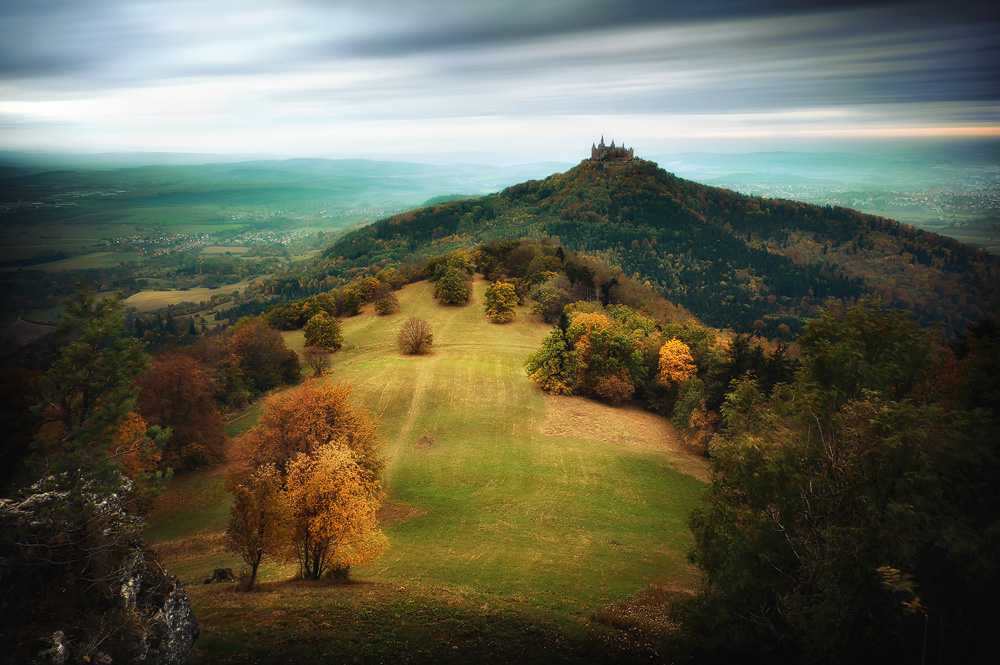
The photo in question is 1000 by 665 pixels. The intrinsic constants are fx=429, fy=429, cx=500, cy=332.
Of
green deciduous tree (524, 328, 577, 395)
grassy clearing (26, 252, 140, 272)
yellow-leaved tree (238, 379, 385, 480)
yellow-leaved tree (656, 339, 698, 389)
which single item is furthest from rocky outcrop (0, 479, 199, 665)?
yellow-leaved tree (656, 339, 698, 389)

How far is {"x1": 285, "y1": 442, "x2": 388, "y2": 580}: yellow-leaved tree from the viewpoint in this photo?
16969 mm

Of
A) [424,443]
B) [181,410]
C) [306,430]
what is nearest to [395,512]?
[306,430]

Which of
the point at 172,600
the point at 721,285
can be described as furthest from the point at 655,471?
the point at 721,285

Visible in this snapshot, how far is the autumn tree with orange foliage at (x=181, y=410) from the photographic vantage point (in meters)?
32.2

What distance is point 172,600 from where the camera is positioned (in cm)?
1155

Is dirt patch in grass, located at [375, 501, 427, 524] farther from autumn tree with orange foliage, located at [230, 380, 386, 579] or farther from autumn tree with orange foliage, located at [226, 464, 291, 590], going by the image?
autumn tree with orange foliage, located at [226, 464, 291, 590]

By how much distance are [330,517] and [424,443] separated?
2160cm

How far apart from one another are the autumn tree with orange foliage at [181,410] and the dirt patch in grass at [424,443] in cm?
1581

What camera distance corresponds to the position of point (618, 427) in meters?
42.2

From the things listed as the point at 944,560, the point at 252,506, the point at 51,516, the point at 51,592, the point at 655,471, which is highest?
the point at 944,560

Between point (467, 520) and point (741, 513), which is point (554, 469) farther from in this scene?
point (741, 513)

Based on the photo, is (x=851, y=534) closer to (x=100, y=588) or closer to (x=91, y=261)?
(x=100, y=588)

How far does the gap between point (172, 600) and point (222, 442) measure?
28.5 meters

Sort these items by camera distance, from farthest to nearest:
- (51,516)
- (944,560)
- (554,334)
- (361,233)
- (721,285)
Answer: (361,233), (721,285), (554,334), (51,516), (944,560)
